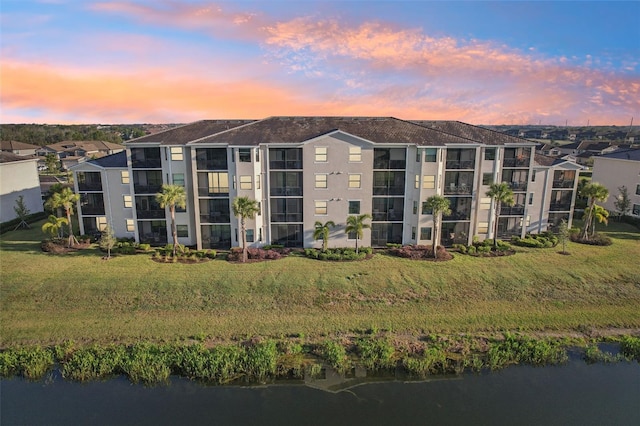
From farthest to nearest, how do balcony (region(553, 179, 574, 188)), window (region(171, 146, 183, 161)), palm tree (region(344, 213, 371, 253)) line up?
balcony (region(553, 179, 574, 188)) → window (region(171, 146, 183, 161)) → palm tree (region(344, 213, 371, 253))

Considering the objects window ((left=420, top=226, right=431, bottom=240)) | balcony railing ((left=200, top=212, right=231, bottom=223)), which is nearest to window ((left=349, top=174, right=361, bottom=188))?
window ((left=420, top=226, right=431, bottom=240))

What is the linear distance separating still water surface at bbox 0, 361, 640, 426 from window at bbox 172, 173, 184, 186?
74.9 feet

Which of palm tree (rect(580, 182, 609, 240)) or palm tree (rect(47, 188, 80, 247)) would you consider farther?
palm tree (rect(580, 182, 609, 240))

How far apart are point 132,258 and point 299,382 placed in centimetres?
2398

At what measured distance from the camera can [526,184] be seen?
46000 mm

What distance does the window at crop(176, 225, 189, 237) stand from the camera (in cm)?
4328

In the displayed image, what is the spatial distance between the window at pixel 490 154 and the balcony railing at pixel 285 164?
69.9 ft

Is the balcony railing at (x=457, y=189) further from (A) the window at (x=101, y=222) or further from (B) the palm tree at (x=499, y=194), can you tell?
(A) the window at (x=101, y=222)

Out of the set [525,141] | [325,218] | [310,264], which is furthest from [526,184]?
[310,264]

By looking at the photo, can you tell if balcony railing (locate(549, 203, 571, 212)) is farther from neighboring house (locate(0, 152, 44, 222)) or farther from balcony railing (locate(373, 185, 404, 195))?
neighboring house (locate(0, 152, 44, 222))

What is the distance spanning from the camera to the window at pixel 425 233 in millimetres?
43188

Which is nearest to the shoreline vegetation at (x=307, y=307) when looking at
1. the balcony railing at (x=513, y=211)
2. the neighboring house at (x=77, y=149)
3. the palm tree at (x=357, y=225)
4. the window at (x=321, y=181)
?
the palm tree at (x=357, y=225)

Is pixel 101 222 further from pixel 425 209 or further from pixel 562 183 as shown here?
pixel 562 183

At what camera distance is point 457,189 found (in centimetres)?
4328
